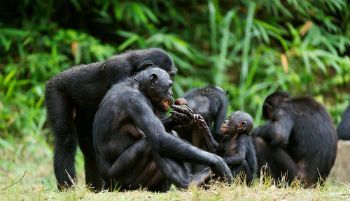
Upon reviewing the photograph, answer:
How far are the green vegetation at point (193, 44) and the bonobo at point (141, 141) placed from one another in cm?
484

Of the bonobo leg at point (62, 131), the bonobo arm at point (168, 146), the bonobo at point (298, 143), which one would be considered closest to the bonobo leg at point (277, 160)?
the bonobo at point (298, 143)

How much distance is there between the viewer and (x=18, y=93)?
1238 centimetres

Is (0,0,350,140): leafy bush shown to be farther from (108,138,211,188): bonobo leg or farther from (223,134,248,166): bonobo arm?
(108,138,211,188): bonobo leg

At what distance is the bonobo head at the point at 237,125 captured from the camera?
25.6 feet

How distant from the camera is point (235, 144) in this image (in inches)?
305

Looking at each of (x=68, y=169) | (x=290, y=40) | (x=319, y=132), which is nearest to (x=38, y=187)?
(x=68, y=169)

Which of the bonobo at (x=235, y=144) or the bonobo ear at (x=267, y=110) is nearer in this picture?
the bonobo at (x=235, y=144)

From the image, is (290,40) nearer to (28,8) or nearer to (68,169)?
(28,8)

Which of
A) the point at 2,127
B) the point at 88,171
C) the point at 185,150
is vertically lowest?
the point at 2,127

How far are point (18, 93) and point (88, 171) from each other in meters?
4.46

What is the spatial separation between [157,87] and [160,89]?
0.03 metres

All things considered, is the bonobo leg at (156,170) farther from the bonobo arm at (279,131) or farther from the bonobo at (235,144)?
the bonobo arm at (279,131)

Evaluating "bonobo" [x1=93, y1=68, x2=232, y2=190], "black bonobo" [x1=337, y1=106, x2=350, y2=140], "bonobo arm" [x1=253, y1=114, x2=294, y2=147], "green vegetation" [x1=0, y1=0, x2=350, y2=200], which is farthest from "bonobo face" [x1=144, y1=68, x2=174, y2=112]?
"green vegetation" [x1=0, y1=0, x2=350, y2=200]

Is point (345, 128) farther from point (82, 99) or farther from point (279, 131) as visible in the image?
point (82, 99)
